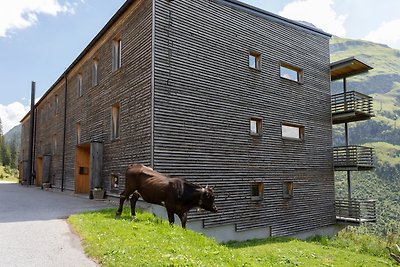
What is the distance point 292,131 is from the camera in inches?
707

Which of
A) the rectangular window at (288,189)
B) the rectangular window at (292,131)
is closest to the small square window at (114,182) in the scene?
the rectangular window at (288,189)

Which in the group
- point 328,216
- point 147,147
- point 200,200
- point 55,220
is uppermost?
point 147,147

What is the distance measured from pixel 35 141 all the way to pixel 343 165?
99.1ft

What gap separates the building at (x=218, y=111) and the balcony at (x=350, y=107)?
0.64 metres

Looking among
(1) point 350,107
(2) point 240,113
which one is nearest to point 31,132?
(2) point 240,113

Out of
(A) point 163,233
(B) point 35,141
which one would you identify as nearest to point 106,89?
(A) point 163,233

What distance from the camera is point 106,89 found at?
16.7m

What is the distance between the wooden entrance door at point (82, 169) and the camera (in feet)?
61.6

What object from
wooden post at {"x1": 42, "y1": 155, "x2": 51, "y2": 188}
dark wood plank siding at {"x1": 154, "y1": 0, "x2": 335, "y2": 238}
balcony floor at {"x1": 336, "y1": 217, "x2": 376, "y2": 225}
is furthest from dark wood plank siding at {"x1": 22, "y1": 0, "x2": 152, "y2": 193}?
balcony floor at {"x1": 336, "y1": 217, "x2": 376, "y2": 225}

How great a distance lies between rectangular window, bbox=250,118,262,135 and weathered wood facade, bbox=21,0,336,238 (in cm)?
12

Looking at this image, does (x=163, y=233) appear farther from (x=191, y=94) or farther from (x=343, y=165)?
(x=343, y=165)

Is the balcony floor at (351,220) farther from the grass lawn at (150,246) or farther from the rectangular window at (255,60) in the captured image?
the rectangular window at (255,60)

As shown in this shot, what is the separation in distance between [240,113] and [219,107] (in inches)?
54.2

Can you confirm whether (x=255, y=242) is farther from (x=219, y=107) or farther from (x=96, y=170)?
(x=96, y=170)
